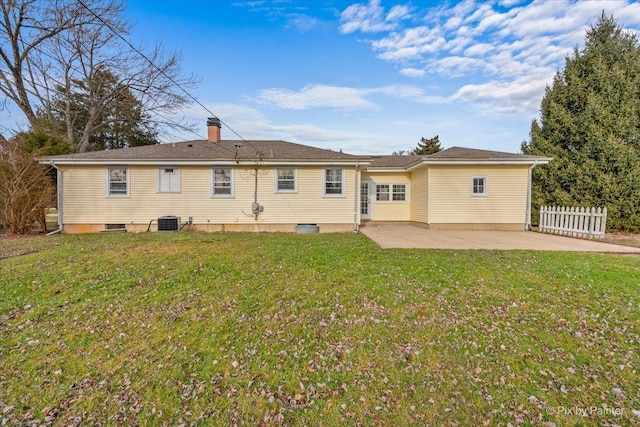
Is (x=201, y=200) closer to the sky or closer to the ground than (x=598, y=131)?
closer to the ground

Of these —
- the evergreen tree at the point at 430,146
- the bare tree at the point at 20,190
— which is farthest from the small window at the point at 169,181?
the evergreen tree at the point at 430,146

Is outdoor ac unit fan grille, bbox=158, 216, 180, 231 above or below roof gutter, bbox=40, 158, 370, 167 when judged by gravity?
below

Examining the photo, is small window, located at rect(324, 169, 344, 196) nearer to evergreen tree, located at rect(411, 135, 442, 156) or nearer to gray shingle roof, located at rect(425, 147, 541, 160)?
gray shingle roof, located at rect(425, 147, 541, 160)

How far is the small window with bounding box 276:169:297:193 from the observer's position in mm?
11895

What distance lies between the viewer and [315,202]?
11984 mm

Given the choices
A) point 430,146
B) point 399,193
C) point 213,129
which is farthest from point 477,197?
point 430,146

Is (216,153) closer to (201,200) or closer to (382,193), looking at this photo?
(201,200)

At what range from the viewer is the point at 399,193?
1484cm

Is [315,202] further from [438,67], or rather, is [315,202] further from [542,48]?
[542,48]

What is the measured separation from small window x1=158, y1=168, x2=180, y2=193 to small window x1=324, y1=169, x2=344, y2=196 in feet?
19.7

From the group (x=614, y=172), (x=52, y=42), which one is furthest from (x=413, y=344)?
(x=52, y=42)

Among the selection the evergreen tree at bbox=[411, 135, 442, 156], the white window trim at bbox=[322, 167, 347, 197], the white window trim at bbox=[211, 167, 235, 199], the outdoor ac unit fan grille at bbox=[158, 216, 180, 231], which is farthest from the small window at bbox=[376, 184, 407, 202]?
the evergreen tree at bbox=[411, 135, 442, 156]

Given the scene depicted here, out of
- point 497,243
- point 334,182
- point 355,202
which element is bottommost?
point 497,243

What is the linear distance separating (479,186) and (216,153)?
37.3 ft
